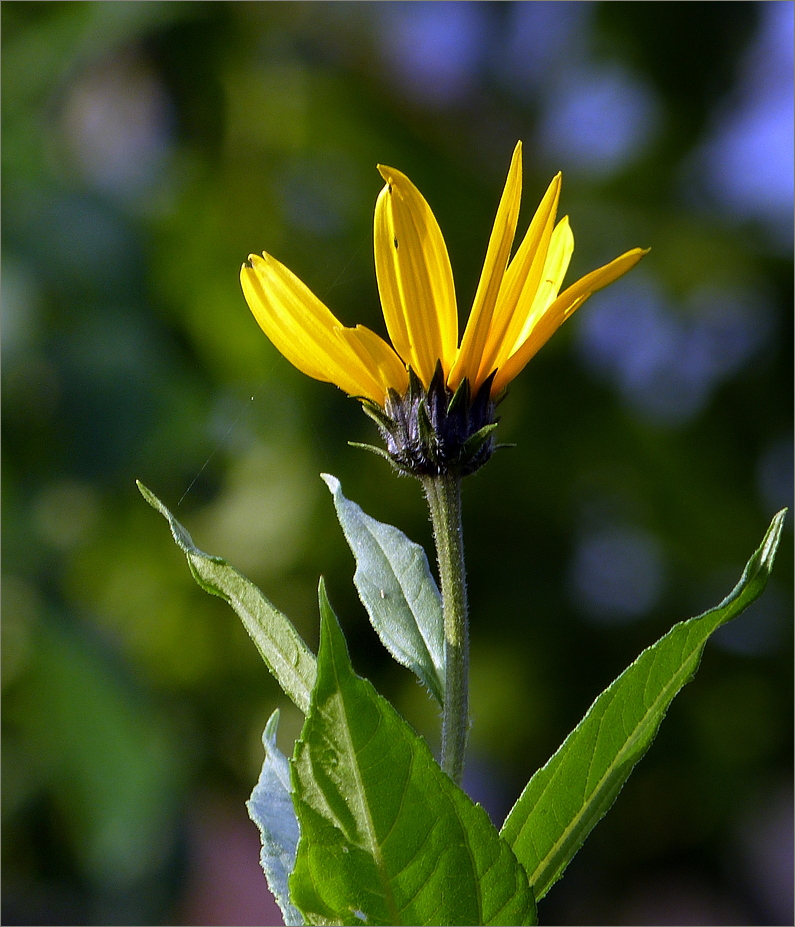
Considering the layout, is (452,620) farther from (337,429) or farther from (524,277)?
(337,429)

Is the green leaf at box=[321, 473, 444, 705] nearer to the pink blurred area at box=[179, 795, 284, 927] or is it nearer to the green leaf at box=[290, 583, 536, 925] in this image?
the green leaf at box=[290, 583, 536, 925]

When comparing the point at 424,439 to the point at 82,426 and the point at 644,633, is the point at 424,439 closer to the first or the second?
the point at 82,426

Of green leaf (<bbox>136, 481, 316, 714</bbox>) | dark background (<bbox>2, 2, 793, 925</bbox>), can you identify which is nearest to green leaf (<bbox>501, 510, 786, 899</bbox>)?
green leaf (<bbox>136, 481, 316, 714</bbox>)

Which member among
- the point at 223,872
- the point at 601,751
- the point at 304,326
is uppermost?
the point at 304,326

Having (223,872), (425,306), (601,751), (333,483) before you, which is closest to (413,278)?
(425,306)

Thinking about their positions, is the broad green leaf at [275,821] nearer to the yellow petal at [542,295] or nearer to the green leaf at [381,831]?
the green leaf at [381,831]
